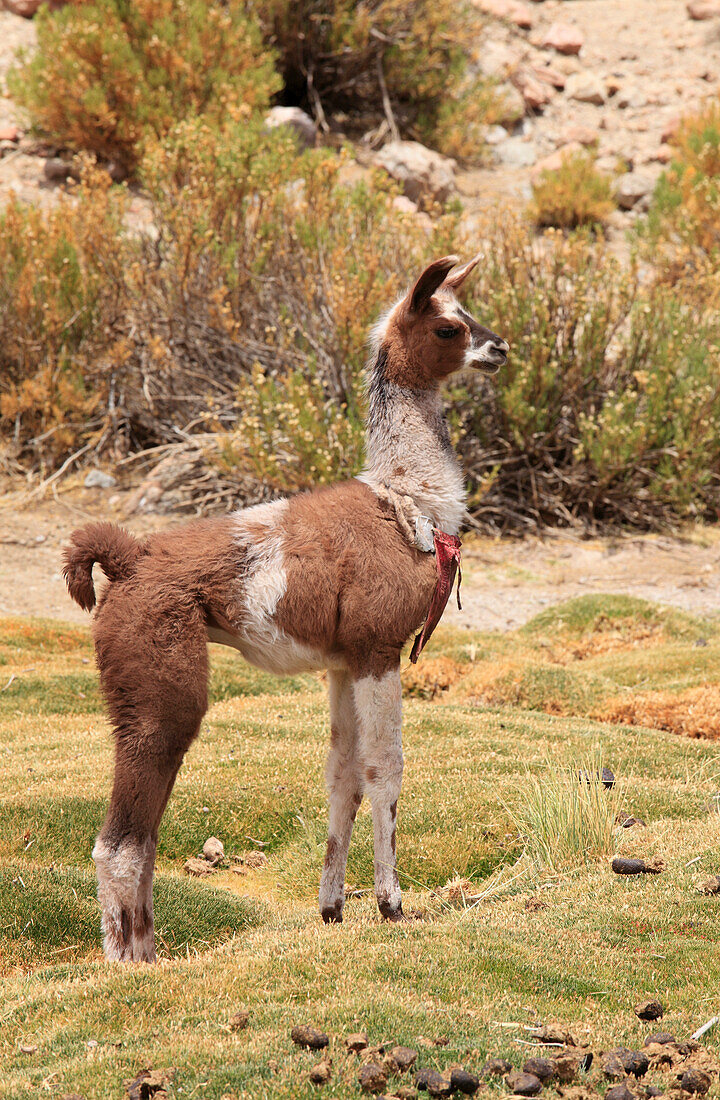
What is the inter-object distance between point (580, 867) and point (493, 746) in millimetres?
2109

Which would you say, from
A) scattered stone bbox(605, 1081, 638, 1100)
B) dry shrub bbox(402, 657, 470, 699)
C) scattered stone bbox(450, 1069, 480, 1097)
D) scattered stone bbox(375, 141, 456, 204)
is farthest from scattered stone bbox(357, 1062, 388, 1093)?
scattered stone bbox(375, 141, 456, 204)

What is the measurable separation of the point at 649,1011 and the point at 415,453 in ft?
8.21

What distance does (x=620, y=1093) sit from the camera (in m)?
3.40

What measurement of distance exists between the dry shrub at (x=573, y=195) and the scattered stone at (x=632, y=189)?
1474 mm

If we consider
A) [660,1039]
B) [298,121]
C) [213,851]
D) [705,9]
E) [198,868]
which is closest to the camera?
[660,1039]

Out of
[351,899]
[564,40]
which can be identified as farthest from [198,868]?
[564,40]

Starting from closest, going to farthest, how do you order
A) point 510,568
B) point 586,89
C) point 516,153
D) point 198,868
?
point 198,868, point 510,568, point 516,153, point 586,89

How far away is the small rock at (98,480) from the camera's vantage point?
52.5ft

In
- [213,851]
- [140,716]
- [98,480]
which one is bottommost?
[98,480]

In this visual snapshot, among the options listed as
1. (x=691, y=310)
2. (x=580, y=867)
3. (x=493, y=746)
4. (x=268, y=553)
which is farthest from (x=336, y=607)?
(x=691, y=310)

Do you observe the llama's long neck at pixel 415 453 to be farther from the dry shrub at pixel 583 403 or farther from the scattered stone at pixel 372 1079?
the dry shrub at pixel 583 403

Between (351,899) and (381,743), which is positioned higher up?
(381,743)

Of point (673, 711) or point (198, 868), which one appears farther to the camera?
point (673, 711)

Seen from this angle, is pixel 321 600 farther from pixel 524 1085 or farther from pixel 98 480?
pixel 98 480
